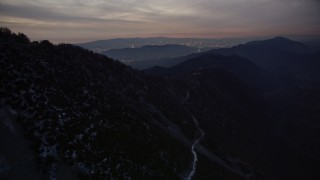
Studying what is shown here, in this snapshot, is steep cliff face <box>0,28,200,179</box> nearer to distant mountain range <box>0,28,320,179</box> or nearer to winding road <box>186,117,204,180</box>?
distant mountain range <box>0,28,320,179</box>

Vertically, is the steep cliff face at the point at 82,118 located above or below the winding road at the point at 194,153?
above

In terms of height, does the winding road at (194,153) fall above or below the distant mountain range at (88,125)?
below

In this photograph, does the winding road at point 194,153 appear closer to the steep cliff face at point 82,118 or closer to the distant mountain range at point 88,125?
the distant mountain range at point 88,125

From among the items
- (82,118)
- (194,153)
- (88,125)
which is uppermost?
(82,118)

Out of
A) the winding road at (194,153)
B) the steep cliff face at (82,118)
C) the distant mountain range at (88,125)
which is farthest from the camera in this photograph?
the winding road at (194,153)

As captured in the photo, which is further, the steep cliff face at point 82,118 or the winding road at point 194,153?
the winding road at point 194,153

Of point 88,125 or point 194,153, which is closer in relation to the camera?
point 88,125

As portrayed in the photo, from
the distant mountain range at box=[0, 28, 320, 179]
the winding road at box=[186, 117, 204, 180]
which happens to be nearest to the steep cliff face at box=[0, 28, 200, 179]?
the distant mountain range at box=[0, 28, 320, 179]

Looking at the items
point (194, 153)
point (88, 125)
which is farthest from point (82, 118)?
point (194, 153)

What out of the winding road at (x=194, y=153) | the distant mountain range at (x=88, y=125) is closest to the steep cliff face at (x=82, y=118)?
the distant mountain range at (x=88, y=125)

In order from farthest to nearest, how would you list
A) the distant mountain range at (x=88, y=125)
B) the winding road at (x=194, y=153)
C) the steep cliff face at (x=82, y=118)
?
the winding road at (x=194, y=153), the steep cliff face at (x=82, y=118), the distant mountain range at (x=88, y=125)

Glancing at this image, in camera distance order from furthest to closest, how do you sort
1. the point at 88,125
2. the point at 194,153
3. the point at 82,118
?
the point at 194,153, the point at 82,118, the point at 88,125

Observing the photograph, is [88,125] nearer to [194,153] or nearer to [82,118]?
[82,118]
